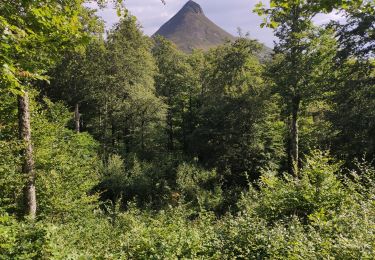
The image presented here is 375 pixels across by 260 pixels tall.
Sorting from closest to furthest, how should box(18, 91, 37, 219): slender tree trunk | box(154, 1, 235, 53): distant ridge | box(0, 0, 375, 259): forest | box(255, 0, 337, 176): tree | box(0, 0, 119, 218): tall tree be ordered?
box(0, 0, 119, 218): tall tree → box(0, 0, 375, 259): forest → box(18, 91, 37, 219): slender tree trunk → box(255, 0, 337, 176): tree → box(154, 1, 235, 53): distant ridge

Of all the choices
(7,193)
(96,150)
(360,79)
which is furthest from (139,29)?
(7,193)

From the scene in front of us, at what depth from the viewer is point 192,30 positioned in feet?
546

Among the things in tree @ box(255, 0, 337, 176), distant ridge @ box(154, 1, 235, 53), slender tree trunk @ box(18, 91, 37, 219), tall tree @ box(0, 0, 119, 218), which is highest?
distant ridge @ box(154, 1, 235, 53)

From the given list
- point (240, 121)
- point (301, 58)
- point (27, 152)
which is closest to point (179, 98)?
point (240, 121)

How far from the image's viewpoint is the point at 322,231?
6152 millimetres

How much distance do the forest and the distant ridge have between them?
113 metres

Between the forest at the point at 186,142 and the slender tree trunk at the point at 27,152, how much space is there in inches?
1.6

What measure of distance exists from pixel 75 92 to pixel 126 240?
2438 cm

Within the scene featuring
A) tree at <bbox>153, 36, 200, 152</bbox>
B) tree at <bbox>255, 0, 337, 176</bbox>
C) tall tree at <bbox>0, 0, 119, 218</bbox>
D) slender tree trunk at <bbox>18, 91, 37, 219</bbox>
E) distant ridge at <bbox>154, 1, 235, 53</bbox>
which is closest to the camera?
tall tree at <bbox>0, 0, 119, 218</bbox>

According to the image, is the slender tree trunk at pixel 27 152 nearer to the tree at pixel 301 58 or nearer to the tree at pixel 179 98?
A: the tree at pixel 301 58

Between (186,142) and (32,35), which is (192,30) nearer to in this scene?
(186,142)

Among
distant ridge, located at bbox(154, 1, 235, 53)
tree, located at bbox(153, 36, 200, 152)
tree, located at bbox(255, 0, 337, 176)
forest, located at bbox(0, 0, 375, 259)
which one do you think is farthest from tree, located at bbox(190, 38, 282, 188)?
distant ridge, located at bbox(154, 1, 235, 53)

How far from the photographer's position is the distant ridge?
497 feet

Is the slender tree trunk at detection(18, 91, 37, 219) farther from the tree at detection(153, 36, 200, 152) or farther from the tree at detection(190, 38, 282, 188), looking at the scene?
the tree at detection(153, 36, 200, 152)
